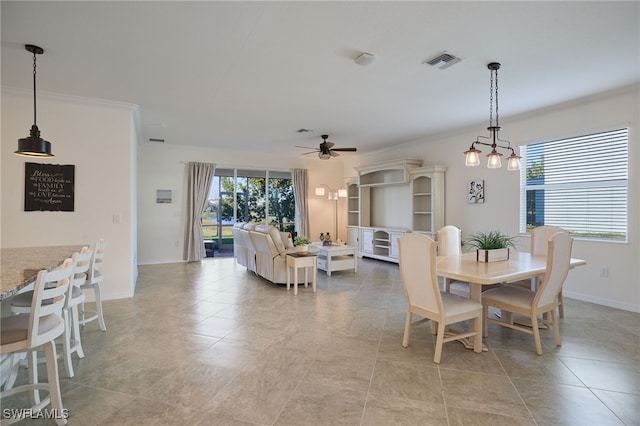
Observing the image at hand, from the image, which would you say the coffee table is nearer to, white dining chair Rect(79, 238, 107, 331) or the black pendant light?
white dining chair Rect(79, 238, 107, 331)

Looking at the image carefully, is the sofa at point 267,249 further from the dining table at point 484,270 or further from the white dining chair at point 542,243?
the white dining chair at point 542,243

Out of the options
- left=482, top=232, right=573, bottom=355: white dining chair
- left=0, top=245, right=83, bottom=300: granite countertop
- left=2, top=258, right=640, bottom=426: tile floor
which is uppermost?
left=0, top=245, right=83, bottom=300: granite countertop

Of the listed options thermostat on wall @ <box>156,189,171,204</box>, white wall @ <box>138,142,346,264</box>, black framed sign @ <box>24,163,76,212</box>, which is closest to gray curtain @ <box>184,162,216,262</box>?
white wall @ <box>138,142,346,264</box>

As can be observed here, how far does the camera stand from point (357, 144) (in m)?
7.27

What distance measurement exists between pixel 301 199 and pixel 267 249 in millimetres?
3828

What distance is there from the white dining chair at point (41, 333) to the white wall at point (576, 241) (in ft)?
18.6

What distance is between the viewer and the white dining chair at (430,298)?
264cm

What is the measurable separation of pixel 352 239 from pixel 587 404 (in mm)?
6504

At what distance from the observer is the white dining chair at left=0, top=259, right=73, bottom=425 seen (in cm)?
169

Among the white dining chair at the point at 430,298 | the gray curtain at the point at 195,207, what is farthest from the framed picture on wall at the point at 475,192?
the gray curtain at the point at 195,207

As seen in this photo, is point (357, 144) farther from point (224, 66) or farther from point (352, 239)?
point (224, 66)

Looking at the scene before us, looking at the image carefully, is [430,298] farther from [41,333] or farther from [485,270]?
[41,333]

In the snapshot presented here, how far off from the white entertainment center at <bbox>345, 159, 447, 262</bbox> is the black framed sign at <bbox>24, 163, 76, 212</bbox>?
5.57 m

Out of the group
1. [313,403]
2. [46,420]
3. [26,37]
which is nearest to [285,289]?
[313,403]
